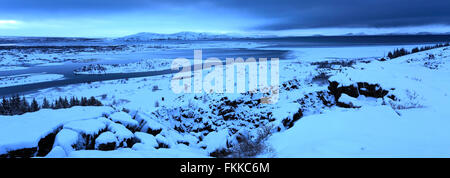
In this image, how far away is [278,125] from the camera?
6445mm

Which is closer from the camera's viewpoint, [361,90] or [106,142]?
[106,142]

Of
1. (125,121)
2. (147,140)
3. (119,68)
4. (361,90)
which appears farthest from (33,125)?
(119,68)

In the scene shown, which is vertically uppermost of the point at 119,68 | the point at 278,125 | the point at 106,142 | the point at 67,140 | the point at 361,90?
the point at 119,68

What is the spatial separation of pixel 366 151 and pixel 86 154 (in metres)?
4.42

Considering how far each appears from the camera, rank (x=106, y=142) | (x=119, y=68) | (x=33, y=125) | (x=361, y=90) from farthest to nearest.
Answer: (x=119, y=68)
(x=361, y=90)
(x=33, y=125)
(x=106, y=142)

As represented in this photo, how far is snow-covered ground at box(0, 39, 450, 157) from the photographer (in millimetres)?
3930

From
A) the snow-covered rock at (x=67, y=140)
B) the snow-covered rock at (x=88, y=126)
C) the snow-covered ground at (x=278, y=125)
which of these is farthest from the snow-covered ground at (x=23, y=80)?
the snow-covered rock at (x=67, y=140)

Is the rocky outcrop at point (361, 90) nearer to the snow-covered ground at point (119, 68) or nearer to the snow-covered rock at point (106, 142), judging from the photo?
the snow-covered rock at point (106, 142)

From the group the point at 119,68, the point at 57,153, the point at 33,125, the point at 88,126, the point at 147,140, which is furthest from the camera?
the point at 119,68

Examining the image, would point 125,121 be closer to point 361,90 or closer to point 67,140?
point 67,140

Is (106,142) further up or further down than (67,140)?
further down

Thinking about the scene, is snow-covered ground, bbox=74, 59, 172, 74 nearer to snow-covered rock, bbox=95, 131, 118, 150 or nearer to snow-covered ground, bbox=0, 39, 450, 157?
snow-covered ground, bbox=0, 39, 450, 157

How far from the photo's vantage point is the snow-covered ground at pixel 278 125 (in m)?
3.93

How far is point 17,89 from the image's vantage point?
563 inches
